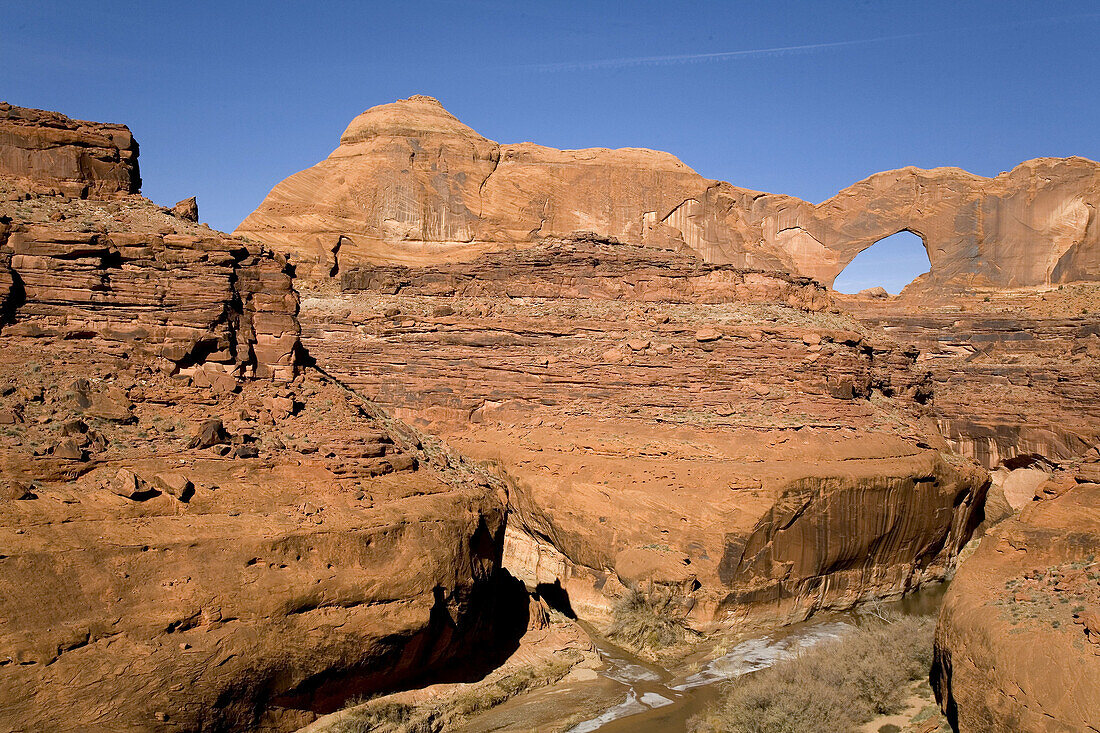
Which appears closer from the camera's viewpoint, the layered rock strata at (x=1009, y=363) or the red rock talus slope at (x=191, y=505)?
the red rock talus slope at (x=191, y=505)

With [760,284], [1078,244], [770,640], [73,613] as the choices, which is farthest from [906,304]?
[73,613]

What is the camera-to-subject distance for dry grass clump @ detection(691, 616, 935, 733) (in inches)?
523

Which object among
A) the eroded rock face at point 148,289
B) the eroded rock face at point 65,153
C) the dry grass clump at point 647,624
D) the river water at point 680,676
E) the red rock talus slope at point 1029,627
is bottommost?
the river water at point 680,676

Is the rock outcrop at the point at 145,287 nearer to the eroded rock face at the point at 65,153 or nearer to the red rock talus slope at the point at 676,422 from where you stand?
the eroded rock face at the point at 65,153

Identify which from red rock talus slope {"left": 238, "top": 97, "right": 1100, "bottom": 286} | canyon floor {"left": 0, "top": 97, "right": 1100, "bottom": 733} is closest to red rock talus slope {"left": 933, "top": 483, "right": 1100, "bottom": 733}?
canyon floor {"left": 0, "top": 97, "right": 1100, "bottom": 733}

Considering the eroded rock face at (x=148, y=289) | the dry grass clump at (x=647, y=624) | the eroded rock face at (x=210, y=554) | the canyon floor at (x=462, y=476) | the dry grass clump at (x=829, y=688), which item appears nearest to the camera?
the eroded rock face at (x=210, y=554)

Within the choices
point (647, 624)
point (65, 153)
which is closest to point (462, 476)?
point (647, 624)

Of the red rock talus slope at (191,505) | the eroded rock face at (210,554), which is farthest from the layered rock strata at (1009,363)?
the eroded rock face at (210,554)

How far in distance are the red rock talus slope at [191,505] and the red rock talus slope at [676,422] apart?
16.2 feet

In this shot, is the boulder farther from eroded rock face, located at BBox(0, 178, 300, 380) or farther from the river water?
the river water

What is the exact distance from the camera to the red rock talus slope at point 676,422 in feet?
58.1

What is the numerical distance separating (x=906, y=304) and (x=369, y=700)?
34970mm

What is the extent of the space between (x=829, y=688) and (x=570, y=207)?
24141 millimetres

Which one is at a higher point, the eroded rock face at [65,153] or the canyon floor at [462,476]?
the eroded rock face at [65,153]
